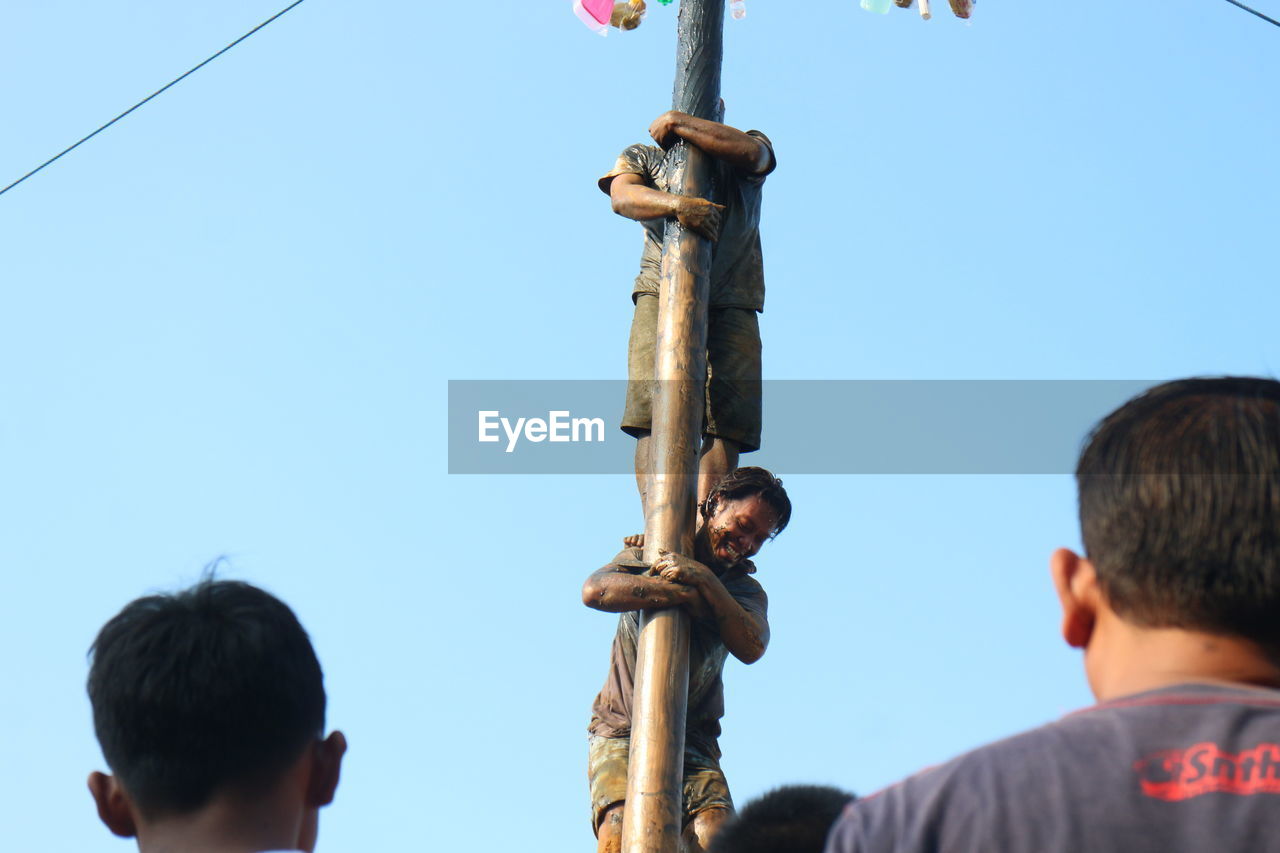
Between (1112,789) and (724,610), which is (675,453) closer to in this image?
(724,610)

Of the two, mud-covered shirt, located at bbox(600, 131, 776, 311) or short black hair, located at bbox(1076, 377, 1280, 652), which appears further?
mud-covered shirt, located at bbox(600, 131, 776, 311)

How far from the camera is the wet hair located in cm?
448

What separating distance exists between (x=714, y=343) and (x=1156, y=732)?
11.5 ft

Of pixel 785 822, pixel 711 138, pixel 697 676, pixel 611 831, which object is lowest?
pixel 611 831

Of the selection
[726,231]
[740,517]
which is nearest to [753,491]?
[740,517]

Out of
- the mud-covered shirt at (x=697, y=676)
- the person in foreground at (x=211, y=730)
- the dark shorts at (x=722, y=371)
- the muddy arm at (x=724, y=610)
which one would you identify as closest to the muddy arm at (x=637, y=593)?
the muddy arm at (x=724, y=610)

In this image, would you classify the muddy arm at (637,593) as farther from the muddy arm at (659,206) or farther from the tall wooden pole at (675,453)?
the muddy arm at (659,206)

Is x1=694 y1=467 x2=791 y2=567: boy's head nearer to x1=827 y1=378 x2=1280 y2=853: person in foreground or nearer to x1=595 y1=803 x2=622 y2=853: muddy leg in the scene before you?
x1=595 y1=803 x2=622 y2=853: muddy leg

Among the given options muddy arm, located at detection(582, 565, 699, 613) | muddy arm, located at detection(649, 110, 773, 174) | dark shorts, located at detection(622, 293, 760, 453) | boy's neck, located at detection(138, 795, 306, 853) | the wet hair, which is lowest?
boy's neck, located at detection(138, 795, 306, 853)

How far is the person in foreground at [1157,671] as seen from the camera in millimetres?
1338

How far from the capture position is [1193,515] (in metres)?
1.47

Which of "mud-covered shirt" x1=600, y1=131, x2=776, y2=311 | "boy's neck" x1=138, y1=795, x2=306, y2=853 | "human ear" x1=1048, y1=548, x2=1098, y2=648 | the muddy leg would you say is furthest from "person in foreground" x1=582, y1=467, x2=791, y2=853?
"human ear" x1=1048, y1=548, x2=1098, y2=648

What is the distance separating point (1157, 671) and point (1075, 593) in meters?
0.12

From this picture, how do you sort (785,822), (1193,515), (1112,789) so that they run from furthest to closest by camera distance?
(785,822)
(1193,515)
(1112,789)
